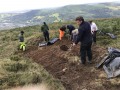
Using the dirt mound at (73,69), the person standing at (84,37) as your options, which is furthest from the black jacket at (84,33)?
the dirt mound at (73,69)

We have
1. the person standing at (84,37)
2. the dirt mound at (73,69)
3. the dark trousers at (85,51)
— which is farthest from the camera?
the dark trousers at (85,51)

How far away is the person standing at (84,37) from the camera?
11164mm

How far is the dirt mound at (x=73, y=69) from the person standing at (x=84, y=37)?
51 centimetres

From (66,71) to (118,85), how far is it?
111 inches

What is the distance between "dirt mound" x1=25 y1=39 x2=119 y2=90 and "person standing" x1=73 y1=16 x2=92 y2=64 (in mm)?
514

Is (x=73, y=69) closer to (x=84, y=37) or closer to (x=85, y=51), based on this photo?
(x=85, y=51)

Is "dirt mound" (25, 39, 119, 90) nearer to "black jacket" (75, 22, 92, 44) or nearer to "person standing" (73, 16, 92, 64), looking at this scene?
"person standing" (73, 16, 92, 64)

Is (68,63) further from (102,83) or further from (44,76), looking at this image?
(102,83)

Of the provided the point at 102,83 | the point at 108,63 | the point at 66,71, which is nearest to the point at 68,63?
the point at 66,71

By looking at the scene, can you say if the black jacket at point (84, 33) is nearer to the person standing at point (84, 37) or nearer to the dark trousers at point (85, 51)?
the person standing at point (84, 37)

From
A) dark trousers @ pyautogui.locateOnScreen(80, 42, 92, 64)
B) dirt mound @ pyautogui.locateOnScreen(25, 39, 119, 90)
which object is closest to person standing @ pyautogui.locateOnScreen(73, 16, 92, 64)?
dark trousers @ pyautogui.locateOnScreen(80, 42, 92, 64)

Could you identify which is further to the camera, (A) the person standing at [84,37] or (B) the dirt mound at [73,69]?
(A) the person standing at [84,37]

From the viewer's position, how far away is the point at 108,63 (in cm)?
1134

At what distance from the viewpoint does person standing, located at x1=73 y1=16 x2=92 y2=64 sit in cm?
1116
